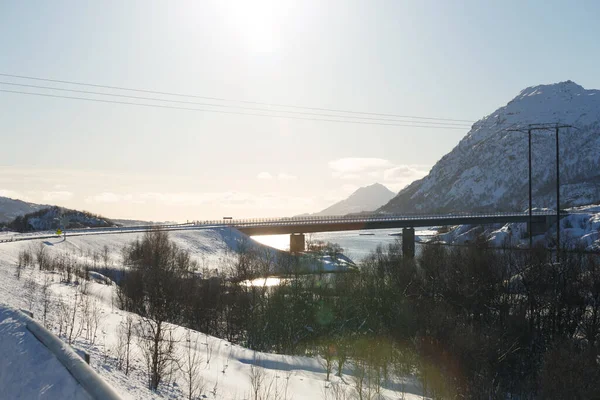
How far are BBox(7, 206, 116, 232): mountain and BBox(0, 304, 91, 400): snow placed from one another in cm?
10972

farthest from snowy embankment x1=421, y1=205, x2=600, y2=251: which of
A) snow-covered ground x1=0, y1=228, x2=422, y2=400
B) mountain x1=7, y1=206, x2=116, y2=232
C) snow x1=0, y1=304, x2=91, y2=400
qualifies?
mountain x1=7, y1=206, x2=116, y2=232

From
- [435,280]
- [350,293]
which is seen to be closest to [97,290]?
[350,293]

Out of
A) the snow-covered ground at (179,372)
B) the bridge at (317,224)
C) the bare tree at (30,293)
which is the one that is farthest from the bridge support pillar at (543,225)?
the bare tree at (30,293)

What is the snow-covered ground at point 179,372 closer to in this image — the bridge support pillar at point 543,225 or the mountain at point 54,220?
the mountain at point 54,220

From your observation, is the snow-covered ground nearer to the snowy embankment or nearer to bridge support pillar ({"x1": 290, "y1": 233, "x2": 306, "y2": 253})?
the snowy embankment

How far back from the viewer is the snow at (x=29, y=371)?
7520mm

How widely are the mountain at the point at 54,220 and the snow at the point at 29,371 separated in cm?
10972

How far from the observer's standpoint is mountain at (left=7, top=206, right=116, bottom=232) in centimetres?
11144

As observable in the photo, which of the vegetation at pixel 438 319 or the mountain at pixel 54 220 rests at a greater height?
the mountain at pixel 54 220

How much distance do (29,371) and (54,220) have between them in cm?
11494

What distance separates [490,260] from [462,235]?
4038 inches

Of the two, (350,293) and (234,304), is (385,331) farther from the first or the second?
(234,304)

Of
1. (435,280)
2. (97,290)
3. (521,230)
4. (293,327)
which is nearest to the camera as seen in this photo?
(97,290)

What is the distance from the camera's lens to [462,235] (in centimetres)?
14738
